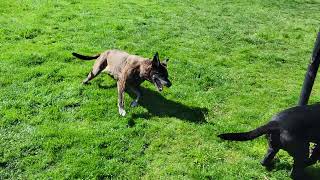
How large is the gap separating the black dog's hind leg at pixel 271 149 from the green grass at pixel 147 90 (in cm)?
18

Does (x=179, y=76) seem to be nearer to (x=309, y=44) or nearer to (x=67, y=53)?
(x=67, y=53)

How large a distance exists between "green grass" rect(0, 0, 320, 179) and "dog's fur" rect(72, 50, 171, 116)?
489 mm

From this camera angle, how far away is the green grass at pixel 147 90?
8781 mm

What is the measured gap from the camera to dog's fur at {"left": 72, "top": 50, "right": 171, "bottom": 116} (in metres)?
9.91

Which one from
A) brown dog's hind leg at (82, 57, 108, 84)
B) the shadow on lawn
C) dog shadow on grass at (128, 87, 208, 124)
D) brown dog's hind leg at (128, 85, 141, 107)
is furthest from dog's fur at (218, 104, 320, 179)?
brown dog's hind leg at (82, 57, 108, 84)

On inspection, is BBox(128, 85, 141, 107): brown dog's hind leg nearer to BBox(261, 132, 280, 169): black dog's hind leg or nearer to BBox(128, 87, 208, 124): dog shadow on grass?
BBox(128, 87, 208, 124): dog shadow on grass

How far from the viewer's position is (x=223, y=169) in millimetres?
8727

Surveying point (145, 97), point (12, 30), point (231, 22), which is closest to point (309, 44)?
point (231, 22)

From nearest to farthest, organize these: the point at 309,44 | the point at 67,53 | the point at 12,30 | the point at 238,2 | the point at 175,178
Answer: the point at 175,178
the point at 67,53
the point at 12,30
the point at 309,44
the point at 238,2

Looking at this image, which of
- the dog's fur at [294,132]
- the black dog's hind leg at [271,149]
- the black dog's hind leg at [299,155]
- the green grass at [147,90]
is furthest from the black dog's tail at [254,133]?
the green grass at [147,90]

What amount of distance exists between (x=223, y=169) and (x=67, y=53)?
23.2 feet

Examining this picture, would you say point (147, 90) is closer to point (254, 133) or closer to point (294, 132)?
point (254, 133)

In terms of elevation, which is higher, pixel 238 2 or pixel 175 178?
pixel 238 2

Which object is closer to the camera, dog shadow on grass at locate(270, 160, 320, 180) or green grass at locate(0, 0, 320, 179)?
dog shadow on grass at locate(270, 160, 320, 180)
